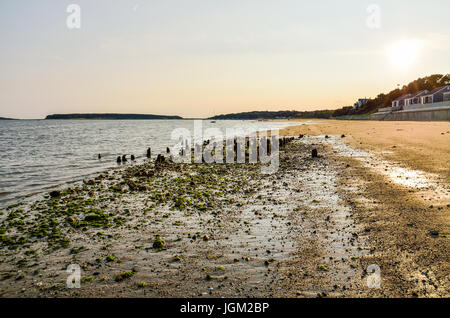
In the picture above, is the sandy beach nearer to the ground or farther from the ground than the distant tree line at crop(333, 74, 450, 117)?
nearer to the ground

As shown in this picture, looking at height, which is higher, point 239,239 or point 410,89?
point 410,89

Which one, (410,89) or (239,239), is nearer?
(239,239)

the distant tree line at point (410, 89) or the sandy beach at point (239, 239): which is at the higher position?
the distant tree line at point (410, 89)

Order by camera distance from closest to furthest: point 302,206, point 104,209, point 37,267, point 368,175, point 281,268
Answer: point 281,268 < point 37,267 < point 302,206 < point 104,209 < point 368,175

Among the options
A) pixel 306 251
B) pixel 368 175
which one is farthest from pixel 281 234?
pixel 368 175

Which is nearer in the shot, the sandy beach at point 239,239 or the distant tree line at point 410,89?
the sandy beach at point 239,239

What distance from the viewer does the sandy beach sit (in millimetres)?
6152

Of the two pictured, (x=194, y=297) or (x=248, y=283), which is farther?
(x=248, y=283)

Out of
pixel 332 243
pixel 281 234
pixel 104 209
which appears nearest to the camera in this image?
pixel 332 243

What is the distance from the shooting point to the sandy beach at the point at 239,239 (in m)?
6.15

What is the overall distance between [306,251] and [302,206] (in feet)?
14.0

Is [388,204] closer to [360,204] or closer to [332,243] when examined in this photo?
[360,204]

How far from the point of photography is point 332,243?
8047mm

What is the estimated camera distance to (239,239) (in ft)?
28.7
